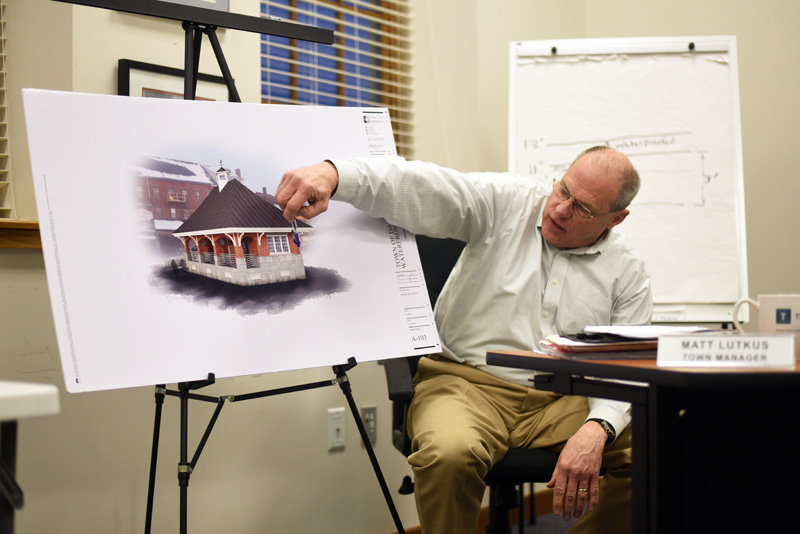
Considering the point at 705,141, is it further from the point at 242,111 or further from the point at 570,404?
the point at 242,111

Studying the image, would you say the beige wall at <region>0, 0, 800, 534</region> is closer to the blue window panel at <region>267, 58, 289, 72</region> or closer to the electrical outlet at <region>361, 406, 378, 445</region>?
the electrical outlet at <region>361, 406, 378, 445</region>

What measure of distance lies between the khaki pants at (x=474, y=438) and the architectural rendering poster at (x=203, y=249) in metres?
0.18

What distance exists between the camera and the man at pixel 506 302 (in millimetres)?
1366

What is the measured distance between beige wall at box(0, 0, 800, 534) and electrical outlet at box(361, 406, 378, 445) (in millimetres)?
21

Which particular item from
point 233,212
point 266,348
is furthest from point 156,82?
point 266,348

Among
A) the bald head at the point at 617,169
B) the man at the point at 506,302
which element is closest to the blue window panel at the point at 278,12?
the man at the point at 506,302

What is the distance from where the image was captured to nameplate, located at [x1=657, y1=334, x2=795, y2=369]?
2.87 ft

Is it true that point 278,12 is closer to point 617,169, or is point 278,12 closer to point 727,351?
point 617,169

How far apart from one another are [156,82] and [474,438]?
1.16 meters

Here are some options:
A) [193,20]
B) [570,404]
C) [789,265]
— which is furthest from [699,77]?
[193,20]

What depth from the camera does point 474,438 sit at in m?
1.41

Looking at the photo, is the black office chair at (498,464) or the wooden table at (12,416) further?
the black office chair at (498,464)

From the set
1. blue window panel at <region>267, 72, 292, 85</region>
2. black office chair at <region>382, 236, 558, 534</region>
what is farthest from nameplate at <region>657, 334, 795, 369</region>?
blue window panel at <region>267, 72, 292, 85</region>

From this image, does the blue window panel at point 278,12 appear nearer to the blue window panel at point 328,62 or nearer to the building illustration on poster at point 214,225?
the blue window panel at point 328,62
